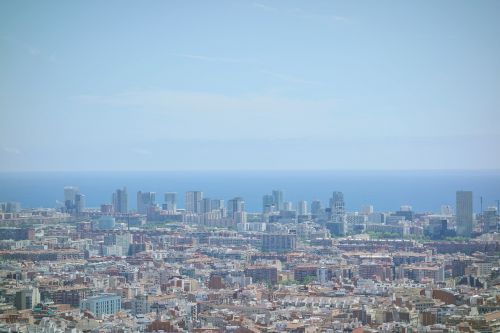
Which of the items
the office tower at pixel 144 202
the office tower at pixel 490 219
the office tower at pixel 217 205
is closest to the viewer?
the office tower at pixel 490 219

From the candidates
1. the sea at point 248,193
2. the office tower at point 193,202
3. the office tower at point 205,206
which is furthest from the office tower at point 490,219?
the office tower at point 193,202

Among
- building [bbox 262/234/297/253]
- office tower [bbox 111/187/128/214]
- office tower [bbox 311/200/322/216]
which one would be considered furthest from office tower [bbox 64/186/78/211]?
building [bbox 262/234/297/253]

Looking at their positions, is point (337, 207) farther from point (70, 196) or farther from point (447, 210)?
point (70, 196)

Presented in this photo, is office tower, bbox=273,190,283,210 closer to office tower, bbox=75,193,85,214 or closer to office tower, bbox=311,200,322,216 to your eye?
office tower, bbox=311,200,322,216

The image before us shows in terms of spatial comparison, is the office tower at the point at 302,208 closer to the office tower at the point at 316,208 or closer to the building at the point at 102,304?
the office tower at the point at 316,208

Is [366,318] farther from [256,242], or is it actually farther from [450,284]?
[256,242]

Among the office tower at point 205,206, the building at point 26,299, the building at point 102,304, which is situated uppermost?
the office tower at point 205,206
